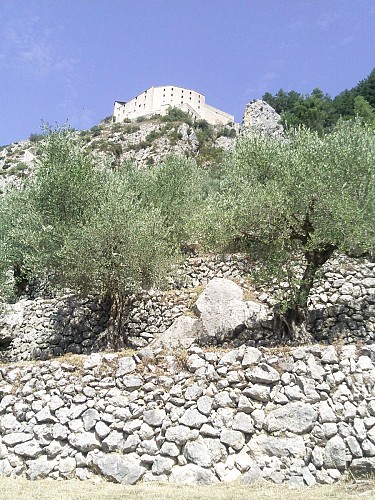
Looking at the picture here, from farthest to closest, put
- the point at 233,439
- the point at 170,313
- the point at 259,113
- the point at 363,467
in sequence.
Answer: the point at 259,113
the point at 170,313
the point at 233,439
the point at 363,467

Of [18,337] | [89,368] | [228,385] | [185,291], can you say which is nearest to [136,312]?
[185,291]

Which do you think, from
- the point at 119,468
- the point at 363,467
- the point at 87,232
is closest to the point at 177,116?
the point at 87,232

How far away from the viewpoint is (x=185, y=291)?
66.3ft

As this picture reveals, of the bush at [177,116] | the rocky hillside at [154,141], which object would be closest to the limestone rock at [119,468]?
the rocky hillside at [154,141]

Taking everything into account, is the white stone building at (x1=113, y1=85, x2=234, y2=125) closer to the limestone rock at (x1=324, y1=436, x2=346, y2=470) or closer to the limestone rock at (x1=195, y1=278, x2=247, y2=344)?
the limestone rock at (x1=195, y1=278, x2=247, y2=344)

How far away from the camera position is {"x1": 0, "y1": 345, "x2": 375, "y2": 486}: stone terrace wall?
9273 mm

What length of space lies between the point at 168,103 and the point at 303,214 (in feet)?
343

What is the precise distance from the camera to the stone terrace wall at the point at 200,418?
9273mm

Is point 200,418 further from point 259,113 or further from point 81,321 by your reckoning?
point 259,113

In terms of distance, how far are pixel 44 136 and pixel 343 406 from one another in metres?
15.9

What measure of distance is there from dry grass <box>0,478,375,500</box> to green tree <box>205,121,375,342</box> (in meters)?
6.69

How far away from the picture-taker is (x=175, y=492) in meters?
8.59

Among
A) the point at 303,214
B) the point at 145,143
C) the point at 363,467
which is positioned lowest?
the point at 363,467

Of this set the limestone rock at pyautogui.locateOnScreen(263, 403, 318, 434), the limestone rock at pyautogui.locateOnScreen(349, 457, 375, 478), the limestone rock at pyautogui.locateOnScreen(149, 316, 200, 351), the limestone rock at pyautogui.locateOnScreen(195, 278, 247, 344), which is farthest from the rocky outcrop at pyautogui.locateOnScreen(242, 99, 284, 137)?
the limestone rock at pyautogui.locateOnScreen(349, 457, 375, 478)
